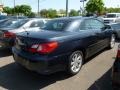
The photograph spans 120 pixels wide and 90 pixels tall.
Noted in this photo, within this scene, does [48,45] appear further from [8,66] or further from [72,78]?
[8,66]

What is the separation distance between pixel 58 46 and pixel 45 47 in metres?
0.34

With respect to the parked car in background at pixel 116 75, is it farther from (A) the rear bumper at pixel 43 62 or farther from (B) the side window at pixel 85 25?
(B) the side window at pixel 85 25

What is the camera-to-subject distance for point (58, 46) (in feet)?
16.5

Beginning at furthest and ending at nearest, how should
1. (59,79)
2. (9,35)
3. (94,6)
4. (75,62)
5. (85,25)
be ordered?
1. (94,6)
2. (9,35)
3. (85,25)
4. (75,62)
5. (59,79)

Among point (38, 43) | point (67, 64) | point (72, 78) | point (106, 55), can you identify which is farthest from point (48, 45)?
point (106, 55)

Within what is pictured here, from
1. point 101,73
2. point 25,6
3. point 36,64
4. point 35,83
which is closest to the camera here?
point 36,64

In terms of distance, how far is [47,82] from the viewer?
5254 mm

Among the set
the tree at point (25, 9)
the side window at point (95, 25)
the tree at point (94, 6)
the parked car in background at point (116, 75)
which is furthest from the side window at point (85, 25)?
the tree at point (25, 9)

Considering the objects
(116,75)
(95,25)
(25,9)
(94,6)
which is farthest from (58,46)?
(25,9)

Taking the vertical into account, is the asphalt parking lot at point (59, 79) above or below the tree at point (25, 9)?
below

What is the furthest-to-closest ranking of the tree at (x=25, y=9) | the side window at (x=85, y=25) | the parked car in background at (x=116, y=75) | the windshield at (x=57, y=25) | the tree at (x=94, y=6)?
the tree at (x=25, y=9)
the tree at (x=94, y=6)
the side window at (x=85, y=25)
the windshield at (x=57, y=25)
the parked car in background at (x=116, y=75)

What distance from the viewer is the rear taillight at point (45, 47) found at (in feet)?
16.0

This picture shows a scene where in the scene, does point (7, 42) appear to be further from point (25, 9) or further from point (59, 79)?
point (25, 9)

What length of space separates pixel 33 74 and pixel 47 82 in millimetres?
721
